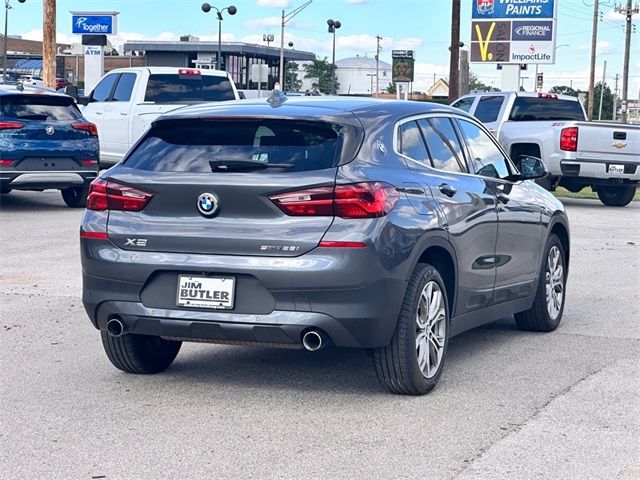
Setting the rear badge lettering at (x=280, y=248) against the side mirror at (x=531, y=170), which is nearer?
the rear badge lettering at (x=280, y=248)

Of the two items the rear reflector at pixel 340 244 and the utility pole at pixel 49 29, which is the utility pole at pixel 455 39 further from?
the rear reflector at pixel 340 244

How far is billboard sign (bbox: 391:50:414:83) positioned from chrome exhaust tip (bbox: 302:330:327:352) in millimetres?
44810

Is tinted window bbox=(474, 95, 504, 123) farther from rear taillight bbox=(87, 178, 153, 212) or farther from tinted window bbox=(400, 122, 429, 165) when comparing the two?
rear taillight bbox=(87, 178, 153, 212)

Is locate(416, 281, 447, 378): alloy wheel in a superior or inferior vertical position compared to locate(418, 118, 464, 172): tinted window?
inferior

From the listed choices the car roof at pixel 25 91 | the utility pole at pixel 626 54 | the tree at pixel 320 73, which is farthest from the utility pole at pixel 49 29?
the tree at pixel 320 73

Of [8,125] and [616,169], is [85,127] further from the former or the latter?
A: [616,169]

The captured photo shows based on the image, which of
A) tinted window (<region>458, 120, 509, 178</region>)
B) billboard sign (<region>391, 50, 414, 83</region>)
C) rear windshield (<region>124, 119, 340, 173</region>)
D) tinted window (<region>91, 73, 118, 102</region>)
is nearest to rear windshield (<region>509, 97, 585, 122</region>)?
tinted window (<region>91, 73, 118, 102</region>)

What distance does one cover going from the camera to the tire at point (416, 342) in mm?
6543

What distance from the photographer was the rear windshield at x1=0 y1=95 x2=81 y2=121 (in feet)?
56.7

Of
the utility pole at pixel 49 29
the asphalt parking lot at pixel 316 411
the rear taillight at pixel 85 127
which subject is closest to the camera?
the asphalt parking lot at pixel 316 411

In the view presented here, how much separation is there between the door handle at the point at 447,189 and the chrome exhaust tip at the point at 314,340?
1353mm

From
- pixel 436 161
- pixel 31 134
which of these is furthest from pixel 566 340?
pixel 31 134

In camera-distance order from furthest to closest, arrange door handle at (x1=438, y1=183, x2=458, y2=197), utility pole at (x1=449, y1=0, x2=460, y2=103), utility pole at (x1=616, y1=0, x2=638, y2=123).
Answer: utility pole at (x1=616, y1=0, x2=638, y2=123) → utility pole at (x1=449, y1=0, x2=460, y2=103) → door handle at (x1=438, y1=183, x2=458, y2=197)

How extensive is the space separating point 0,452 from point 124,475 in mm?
732
